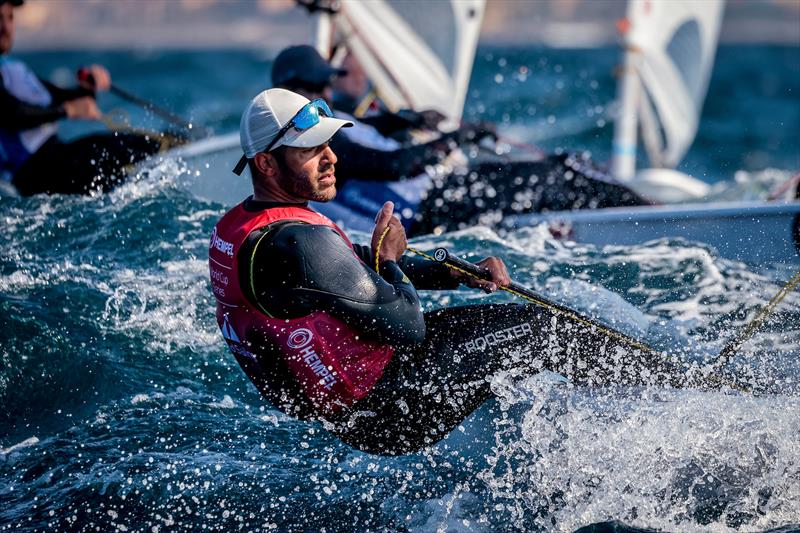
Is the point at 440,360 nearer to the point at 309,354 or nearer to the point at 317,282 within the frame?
the point at 309,354

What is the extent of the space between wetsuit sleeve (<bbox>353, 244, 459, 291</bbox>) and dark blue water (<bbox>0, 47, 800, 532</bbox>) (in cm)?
39

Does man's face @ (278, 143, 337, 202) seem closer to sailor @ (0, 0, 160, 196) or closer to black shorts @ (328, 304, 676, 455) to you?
black shorts @ (328, 304, 676, 455)

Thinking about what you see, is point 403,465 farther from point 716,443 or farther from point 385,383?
point 716,443

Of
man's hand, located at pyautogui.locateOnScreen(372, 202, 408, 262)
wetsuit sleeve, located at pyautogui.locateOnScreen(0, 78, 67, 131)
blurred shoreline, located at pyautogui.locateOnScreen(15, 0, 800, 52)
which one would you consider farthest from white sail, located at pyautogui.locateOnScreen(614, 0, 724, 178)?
blurred shoreline, located at pyautogui.locateOnScreen(15, 0, 800, 52)

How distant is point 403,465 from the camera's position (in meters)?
3.05

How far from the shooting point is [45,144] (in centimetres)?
550

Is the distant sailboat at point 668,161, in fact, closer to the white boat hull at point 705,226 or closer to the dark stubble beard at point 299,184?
the white boat hull at point 705,226

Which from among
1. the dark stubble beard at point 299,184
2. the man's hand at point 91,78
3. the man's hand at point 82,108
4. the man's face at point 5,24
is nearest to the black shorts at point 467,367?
the dark stubble beard at point 299,184

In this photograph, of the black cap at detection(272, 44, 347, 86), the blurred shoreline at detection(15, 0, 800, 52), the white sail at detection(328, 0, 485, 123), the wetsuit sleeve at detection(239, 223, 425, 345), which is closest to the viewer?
the wetsuit sleeve at detection(239, 223, 425, 345)

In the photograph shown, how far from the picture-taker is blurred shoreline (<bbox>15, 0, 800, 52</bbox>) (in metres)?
47.5

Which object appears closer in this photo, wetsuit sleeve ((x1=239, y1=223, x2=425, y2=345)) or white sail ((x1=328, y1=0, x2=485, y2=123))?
wetsuit sleeve ((x1=239, y1=223, x2=425, y2=345))

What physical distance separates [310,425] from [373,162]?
1.91m

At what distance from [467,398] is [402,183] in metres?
2.49

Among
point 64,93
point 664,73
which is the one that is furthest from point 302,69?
point 664,73
